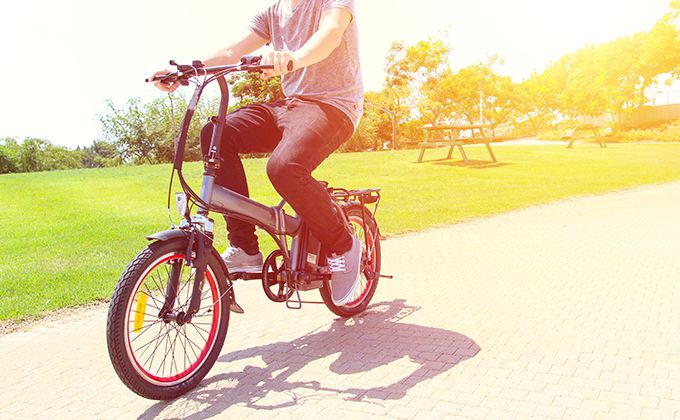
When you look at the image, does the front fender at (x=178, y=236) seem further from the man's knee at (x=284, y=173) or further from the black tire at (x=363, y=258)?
the black tire at (x=363, y=258)

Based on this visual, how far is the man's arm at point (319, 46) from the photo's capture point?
3.17m

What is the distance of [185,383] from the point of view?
3.33 metres

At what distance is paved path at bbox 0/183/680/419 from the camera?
10.2 feet

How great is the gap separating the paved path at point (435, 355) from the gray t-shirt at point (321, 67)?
139 centimetres

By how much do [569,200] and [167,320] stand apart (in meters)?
9.92

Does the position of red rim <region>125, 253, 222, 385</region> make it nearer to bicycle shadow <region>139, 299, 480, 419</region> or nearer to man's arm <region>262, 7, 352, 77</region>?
bicycle shadow <region>139, 299, 480, 419</region>

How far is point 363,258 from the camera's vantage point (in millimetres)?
4637

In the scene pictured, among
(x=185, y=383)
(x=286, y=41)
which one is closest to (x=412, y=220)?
(x=286, y=41)

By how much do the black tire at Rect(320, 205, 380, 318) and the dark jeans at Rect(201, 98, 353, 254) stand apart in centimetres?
64

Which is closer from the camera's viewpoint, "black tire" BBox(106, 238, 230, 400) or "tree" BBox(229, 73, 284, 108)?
"black tire" BBox(106, 238, 230, 400)

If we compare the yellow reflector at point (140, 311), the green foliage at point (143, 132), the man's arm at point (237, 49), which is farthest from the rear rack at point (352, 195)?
the green foliage at point (143, 132)

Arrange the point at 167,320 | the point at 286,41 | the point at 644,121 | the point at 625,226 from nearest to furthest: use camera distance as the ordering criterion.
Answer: the point at 167,320, the point at 286,41, the point at 625,226, the point at 644,121

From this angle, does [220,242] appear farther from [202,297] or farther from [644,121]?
[644,121]

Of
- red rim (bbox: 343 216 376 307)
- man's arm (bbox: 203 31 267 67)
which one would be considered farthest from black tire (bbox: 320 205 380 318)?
man's arm (bbox: 203 31 267 67)
